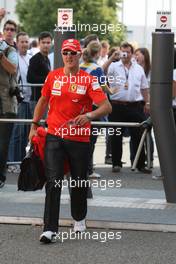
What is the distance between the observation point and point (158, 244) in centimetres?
784

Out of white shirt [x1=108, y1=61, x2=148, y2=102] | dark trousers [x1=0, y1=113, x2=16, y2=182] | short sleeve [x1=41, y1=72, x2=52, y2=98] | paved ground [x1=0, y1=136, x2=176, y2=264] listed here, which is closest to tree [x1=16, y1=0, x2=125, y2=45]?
white shirt [x1=108, y1=61, x2=148, y2=102]

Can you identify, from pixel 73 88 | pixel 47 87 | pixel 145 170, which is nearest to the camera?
pixel 73 88

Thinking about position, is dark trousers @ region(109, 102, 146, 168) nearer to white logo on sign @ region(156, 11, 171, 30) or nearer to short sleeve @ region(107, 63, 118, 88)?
short sleeve @ region(107, 63, 118, 88)

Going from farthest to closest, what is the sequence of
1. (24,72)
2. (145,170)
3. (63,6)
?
(63,6) → (24,72) → (145,170)

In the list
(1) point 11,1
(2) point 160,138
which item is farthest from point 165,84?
(1) point 11,1

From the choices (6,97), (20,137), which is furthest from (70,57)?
(20,137)

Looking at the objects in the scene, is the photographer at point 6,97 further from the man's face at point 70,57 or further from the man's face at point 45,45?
the man's face at point 70,57

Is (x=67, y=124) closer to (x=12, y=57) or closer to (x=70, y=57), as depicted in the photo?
(x=70, y=57)

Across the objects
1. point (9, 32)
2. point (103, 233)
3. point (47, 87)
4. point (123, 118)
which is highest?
point (9, 32)

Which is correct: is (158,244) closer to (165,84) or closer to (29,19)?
(165,84)

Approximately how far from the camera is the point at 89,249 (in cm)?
764

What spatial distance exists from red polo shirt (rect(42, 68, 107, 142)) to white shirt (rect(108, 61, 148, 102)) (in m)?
5.20

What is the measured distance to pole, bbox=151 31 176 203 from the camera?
953cm

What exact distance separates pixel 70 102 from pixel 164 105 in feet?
6.71
